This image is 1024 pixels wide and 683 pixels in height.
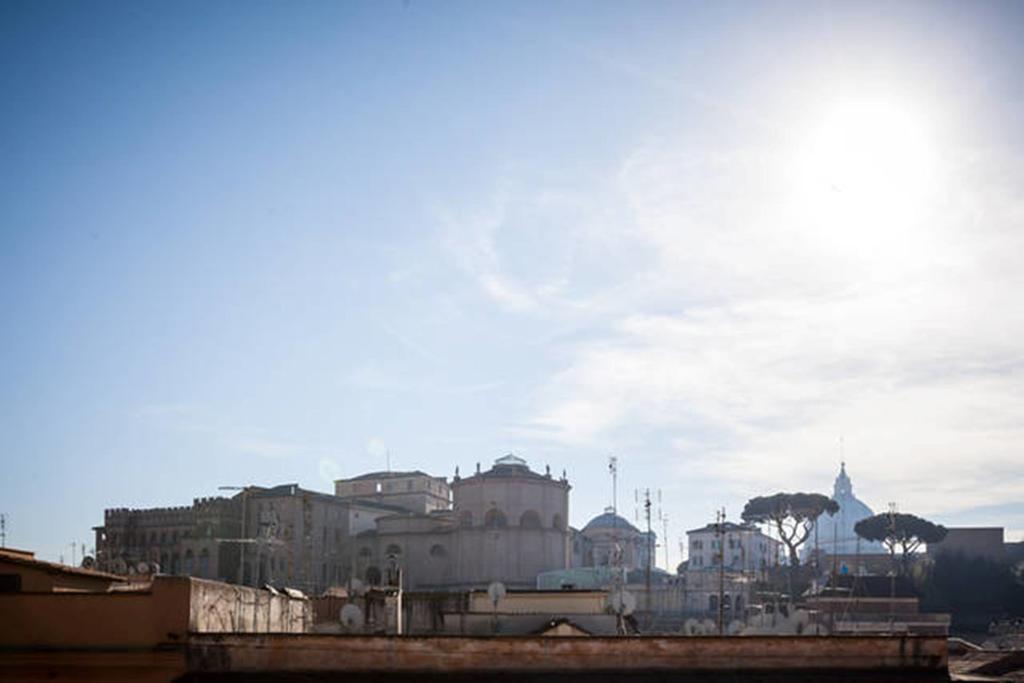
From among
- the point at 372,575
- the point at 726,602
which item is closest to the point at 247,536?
the point at 372,575

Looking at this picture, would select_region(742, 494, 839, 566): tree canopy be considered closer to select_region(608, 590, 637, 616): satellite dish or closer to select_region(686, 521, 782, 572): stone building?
select_region(686, 521, 782, 572): stone building

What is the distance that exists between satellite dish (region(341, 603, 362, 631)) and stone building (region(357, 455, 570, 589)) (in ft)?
162

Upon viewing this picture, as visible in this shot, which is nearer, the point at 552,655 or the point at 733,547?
the point at 552,655

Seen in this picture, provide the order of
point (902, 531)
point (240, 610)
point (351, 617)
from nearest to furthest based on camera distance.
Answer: point (240, 610), point (351, 617), point (902, 531)

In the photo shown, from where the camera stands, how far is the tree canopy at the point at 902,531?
9794cm

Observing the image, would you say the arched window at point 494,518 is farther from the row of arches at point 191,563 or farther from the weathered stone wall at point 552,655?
the weathered stone wall at point 552,655

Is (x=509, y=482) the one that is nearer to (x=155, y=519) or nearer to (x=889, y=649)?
(x=155, y=519)

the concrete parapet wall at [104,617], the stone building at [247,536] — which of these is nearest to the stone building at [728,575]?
the stone building at [247,536]

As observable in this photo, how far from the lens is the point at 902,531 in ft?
331

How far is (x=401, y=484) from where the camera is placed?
91.9m

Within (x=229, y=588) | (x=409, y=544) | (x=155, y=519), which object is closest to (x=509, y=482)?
(x=409, y=544)

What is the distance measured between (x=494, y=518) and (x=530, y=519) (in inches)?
110

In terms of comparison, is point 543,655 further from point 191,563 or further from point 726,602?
point 726,602

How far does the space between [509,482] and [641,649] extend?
60894mm
